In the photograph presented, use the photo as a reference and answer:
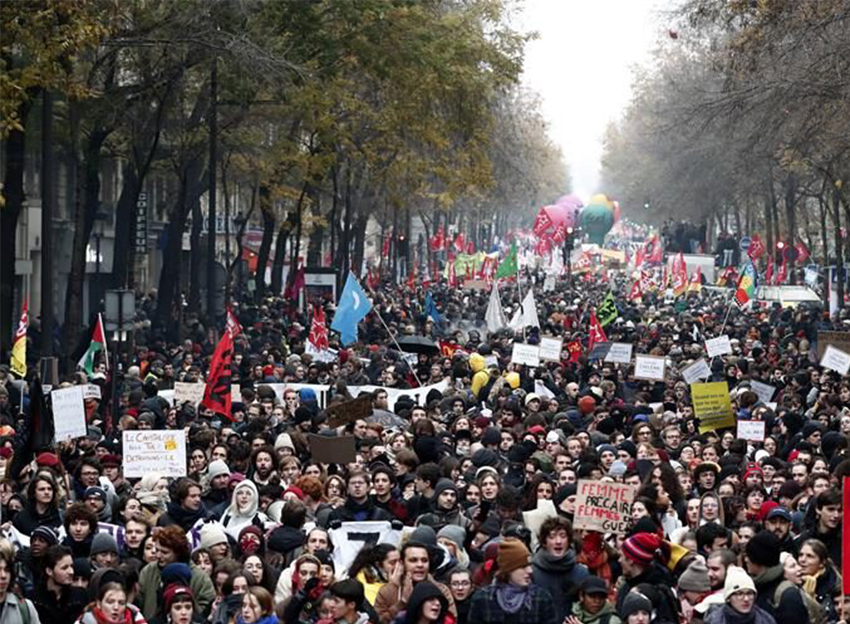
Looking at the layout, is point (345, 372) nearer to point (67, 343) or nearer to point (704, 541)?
point (67, 343)

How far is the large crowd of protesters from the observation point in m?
11.1

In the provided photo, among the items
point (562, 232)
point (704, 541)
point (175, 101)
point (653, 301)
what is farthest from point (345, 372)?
point (562, 232)

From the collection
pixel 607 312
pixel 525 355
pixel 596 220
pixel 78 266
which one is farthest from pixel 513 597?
pixel 596 220

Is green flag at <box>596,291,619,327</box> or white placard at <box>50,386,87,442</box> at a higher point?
green flag at <box>596,291,619,327</box>

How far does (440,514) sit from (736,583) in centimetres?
412

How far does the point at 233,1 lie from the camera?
111 ft

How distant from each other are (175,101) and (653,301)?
27411 millimetres

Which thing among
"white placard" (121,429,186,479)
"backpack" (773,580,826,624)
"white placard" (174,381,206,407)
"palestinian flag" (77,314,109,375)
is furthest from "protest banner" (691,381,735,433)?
"backpack" (773,580,826,624)

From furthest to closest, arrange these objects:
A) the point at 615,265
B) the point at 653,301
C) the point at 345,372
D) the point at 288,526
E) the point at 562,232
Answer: the point at 615,265
the point at 562,232
the point at 653,301
the point at 345,372
the point at 288,526

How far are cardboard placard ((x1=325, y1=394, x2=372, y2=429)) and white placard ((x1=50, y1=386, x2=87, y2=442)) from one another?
2.67 meters

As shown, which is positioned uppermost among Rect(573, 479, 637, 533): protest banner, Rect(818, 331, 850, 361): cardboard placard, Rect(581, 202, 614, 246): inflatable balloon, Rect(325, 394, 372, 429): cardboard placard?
Rect(581, 202, 614, 246): inflatable balloon

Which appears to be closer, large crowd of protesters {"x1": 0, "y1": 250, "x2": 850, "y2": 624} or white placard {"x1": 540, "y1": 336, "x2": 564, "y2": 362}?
large crowd of protesters {"x1": 0, "y1": 250, "x2": 850, "y2": 624}

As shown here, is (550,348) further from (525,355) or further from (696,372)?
(696,372)

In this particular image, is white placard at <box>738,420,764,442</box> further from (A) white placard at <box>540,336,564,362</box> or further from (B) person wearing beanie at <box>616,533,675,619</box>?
(A) white placard at <box>540,336,564,362</box>
